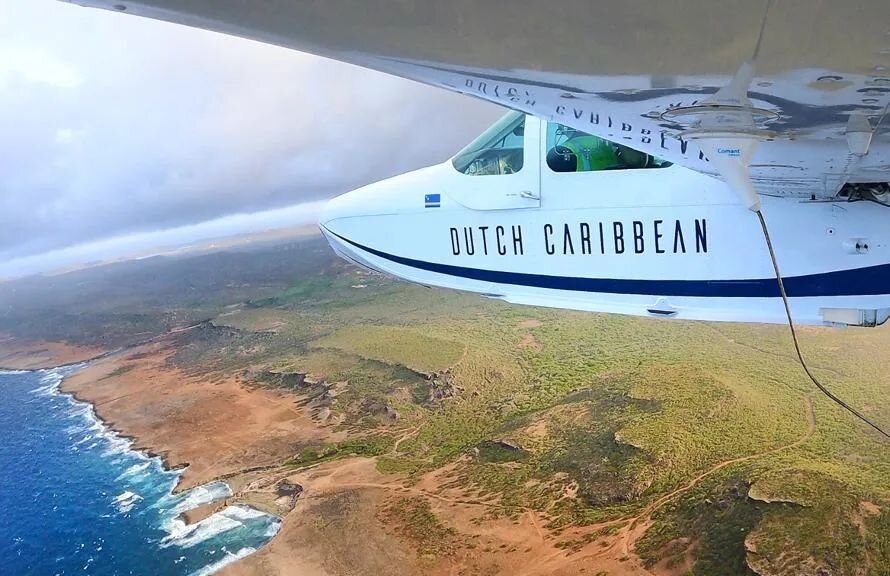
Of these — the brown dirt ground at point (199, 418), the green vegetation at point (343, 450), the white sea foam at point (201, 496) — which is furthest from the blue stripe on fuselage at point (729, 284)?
the brown dirt ground at point (199, 418)

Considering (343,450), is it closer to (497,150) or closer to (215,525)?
(215,525)

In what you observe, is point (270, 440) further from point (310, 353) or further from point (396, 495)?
point (310, 353)

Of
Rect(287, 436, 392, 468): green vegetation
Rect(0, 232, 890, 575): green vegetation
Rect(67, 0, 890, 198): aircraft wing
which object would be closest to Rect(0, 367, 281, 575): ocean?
Rect(287, 436, 392, 468): green vegetation

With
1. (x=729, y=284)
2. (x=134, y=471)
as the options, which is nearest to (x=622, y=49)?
(x=729, y=284)

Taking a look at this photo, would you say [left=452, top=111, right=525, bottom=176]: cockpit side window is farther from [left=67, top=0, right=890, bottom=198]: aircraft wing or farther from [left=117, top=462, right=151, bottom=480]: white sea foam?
[left=117, top=462, right=151, bottom=480]: white sea foam

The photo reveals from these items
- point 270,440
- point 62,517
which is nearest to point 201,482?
point 270,440

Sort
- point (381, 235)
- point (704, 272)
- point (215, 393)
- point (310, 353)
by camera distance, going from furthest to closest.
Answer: point (310, 353)
point (215, 393)
point (381, 235)
point (704, 272)
